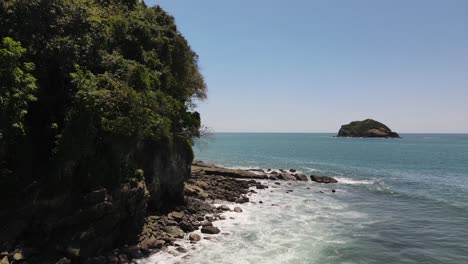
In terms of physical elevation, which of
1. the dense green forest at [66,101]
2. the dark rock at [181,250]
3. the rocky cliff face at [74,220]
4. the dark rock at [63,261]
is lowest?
the dark rock at [181,250]

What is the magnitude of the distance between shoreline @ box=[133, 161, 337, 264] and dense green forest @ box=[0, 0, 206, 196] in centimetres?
450

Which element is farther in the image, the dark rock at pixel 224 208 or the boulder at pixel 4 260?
the dark rock at pixel 224 208

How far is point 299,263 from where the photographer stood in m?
20.6

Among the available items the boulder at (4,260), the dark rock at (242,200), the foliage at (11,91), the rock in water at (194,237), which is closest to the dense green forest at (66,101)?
the foliage at (11,91)

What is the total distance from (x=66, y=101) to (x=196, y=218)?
43.1ft

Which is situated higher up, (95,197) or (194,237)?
(95,197)

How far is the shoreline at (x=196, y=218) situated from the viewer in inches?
846

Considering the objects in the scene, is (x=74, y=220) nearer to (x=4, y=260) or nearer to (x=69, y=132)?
(x=4, y=260)

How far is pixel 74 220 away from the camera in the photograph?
19.4 m

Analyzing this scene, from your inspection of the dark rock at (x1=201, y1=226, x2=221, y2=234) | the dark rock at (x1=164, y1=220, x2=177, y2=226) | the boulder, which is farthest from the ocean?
the boulder

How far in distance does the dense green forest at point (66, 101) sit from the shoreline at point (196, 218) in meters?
4.50

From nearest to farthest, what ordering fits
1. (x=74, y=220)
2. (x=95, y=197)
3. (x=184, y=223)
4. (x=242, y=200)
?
(x=74, y=220) < (x=95, y=197) < (x=184, y=223) < (x=242, y=200)

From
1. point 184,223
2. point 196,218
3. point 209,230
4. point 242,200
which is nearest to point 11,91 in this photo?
point 184,223

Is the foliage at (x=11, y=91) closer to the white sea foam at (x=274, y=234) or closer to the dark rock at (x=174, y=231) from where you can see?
the white sea foam at (x=274, y=234)
